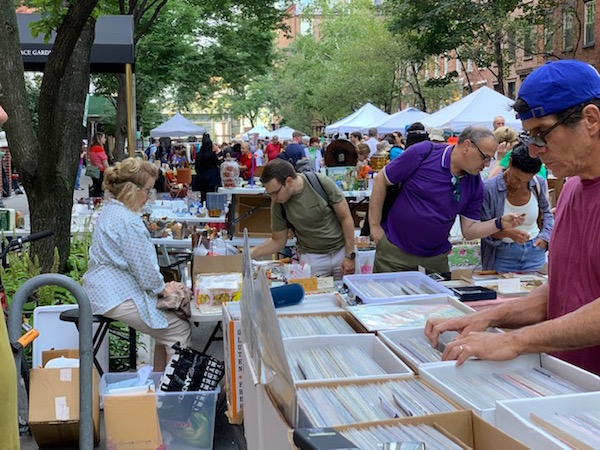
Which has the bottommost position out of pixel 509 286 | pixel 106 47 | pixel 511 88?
pixel 509 286

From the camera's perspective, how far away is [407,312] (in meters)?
2.51

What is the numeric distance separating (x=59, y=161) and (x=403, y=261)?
11.8 feet

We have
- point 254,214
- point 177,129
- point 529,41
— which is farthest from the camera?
point 177,129

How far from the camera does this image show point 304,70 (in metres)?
59.9

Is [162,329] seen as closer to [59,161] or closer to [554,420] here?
[59,161]

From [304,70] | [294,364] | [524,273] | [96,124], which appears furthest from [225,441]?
[304,70]

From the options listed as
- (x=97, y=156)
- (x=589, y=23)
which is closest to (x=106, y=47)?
(x=97, y=156)

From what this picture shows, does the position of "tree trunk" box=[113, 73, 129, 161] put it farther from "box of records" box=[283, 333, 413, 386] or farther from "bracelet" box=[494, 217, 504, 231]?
"box of records" box=[283, 333, 413, 386]

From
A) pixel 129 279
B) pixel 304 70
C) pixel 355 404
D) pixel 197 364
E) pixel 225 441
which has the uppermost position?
pixel 304 70

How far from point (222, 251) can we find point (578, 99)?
4.09 meters

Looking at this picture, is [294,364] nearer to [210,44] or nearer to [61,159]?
[61,159]

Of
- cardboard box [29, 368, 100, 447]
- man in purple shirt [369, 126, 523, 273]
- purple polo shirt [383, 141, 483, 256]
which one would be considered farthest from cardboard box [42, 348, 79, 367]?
purple polo shirt [383, 141, 483, 256]

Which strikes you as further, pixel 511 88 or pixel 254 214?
pixel 511 88

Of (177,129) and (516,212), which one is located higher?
(177,129)
